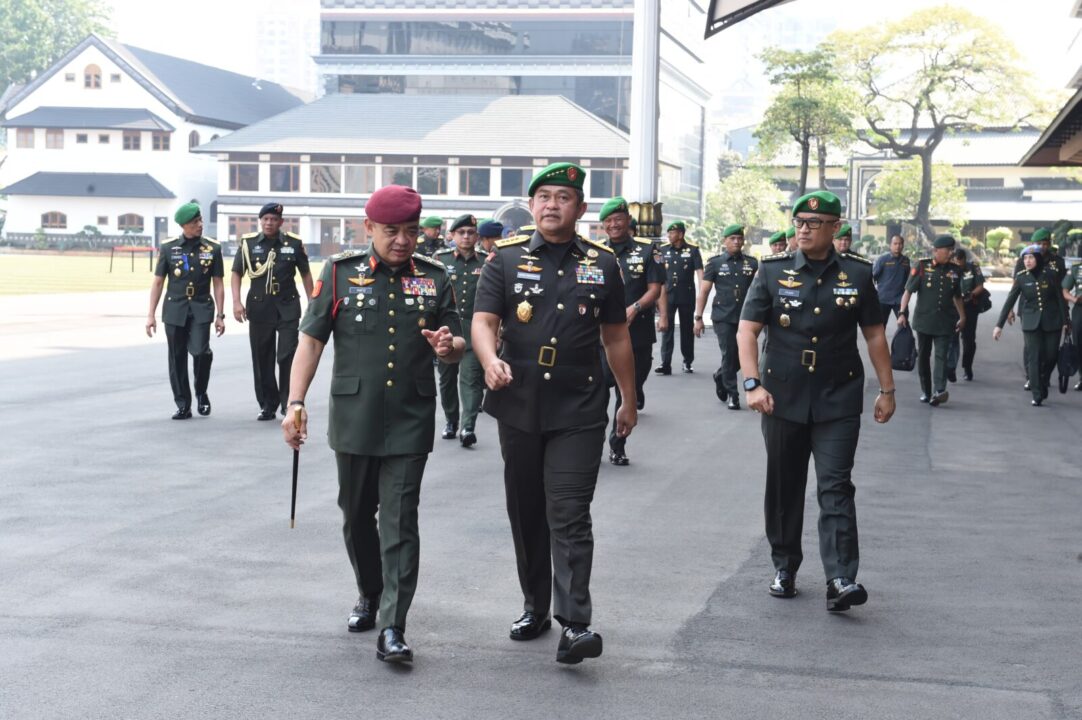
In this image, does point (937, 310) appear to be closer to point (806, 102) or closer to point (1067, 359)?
point (1067, 359)

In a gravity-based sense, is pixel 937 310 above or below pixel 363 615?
above

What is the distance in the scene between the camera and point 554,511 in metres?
5.85

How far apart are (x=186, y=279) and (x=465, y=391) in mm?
3069

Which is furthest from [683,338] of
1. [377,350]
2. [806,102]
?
[806,102]

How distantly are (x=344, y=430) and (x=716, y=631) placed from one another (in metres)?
1.92

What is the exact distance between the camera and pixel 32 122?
90562 millimetres

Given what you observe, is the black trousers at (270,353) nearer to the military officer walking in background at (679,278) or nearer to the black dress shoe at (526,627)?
the military officer walking in background at (679,278)

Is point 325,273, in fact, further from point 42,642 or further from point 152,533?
point 152,533

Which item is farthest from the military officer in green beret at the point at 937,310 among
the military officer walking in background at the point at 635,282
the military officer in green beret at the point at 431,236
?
the military officer in green beret at the point at 431,236

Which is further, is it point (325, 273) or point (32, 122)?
point (32, 122)

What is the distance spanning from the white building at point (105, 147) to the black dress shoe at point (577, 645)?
277 feet

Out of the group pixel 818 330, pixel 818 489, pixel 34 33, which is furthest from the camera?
pixel 34 33

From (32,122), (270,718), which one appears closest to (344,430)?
(270,718)

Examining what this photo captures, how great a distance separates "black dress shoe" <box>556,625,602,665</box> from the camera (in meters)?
5.60
